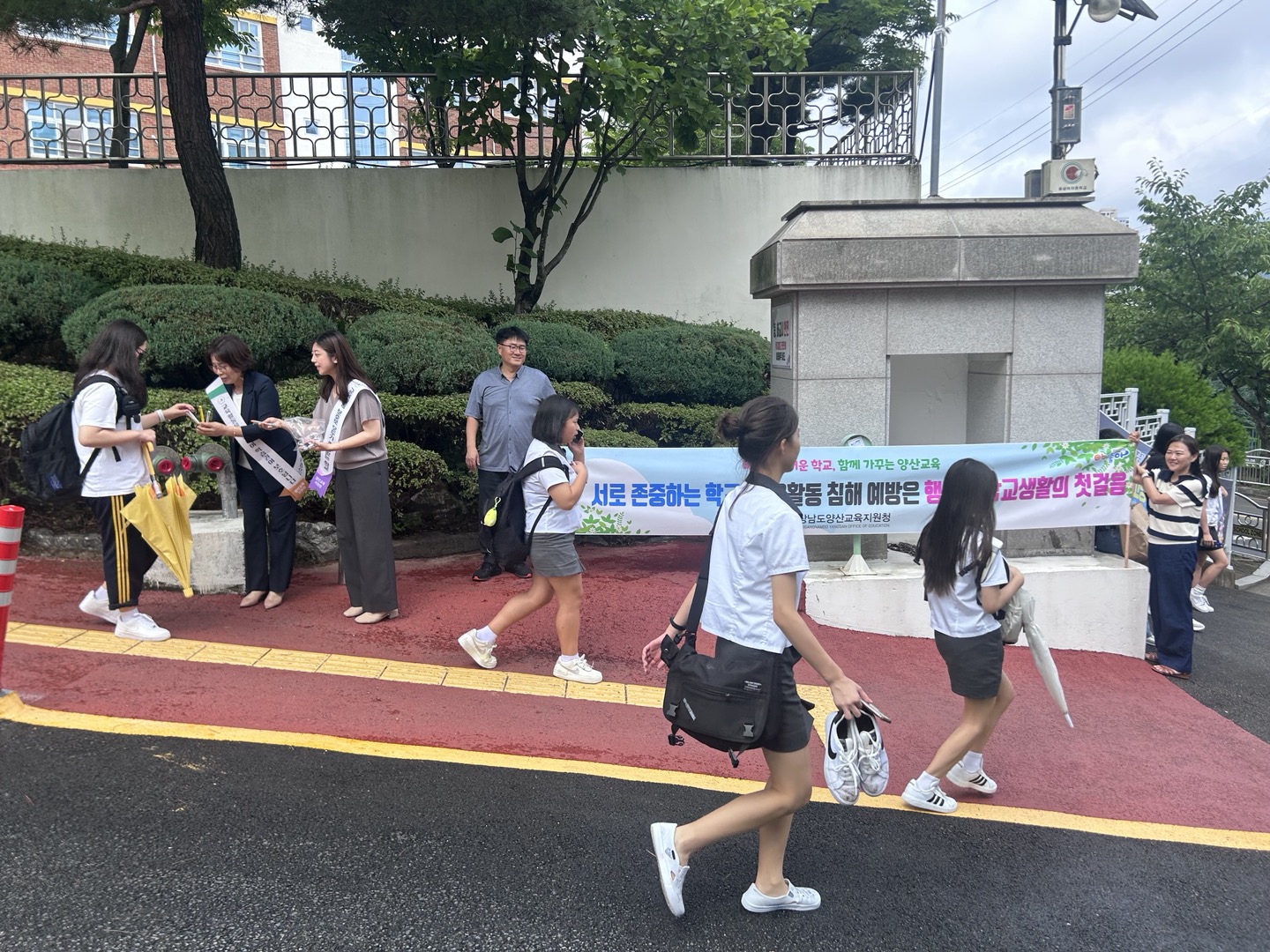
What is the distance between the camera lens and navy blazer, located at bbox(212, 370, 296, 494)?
5.65 metres

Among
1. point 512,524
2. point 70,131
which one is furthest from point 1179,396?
point 70,131

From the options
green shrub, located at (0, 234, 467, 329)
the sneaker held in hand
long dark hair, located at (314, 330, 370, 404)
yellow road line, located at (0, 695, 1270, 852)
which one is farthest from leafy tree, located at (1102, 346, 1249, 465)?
the sneaker held in hand

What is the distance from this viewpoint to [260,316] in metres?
7.59

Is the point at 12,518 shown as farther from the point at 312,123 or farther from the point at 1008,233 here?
the point at 312,123

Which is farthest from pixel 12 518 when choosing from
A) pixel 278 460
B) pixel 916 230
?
pixel 916 230

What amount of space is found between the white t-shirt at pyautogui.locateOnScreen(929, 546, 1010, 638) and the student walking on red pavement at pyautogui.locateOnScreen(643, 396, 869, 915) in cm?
105

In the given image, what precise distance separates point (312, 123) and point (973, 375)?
28.4 feet

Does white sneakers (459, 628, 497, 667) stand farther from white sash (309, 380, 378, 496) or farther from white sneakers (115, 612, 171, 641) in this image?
white sneakers (115, 612, 171, 641)

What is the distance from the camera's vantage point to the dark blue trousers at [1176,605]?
6.49m

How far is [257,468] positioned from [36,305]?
3.56 metres

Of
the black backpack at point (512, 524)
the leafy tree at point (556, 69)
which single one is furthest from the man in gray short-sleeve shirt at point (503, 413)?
the leafy tree at point (556, 69)

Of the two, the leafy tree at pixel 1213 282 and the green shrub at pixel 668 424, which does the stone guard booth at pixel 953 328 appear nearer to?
the green shrub at pixel 668 424

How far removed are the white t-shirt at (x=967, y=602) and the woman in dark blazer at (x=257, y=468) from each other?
155 inches

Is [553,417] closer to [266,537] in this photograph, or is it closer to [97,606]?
[266,537]
